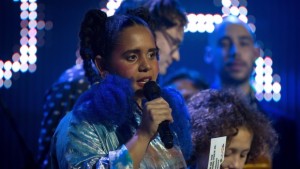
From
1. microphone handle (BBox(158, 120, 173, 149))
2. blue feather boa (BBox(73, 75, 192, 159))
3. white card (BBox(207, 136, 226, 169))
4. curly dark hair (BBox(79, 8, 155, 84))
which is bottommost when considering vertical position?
white card (BBox(207, 136, 226, 169))

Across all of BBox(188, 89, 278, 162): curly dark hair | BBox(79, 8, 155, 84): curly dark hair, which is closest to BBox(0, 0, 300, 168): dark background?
BBox(188, 89, 278, 162): curly dark hair

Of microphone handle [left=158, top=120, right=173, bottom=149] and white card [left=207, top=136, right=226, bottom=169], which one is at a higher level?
microphone handle [left=158, top=120, right=173, bottom=149]

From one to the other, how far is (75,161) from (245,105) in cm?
101

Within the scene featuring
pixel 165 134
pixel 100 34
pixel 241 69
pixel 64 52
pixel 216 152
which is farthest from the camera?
pixel 64 52

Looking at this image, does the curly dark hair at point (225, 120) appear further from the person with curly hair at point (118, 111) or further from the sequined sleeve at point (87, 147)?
the sequined sleeve at point (87, 147)

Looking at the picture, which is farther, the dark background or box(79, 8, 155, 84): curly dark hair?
the dark background

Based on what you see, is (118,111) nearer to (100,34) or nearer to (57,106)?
(100,34)

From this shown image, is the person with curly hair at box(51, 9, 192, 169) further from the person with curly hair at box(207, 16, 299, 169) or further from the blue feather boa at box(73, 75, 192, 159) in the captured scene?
the person with curly hair at box(207, 16, 299, 169)

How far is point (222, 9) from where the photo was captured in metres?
3.93

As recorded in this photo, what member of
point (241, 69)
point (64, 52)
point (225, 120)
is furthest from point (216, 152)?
point (64, 52)

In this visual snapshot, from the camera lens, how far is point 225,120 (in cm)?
203

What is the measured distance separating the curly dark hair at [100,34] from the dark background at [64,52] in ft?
4.57

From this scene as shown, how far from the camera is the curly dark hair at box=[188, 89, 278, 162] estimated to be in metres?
2.02

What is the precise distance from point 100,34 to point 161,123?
0.38 m
